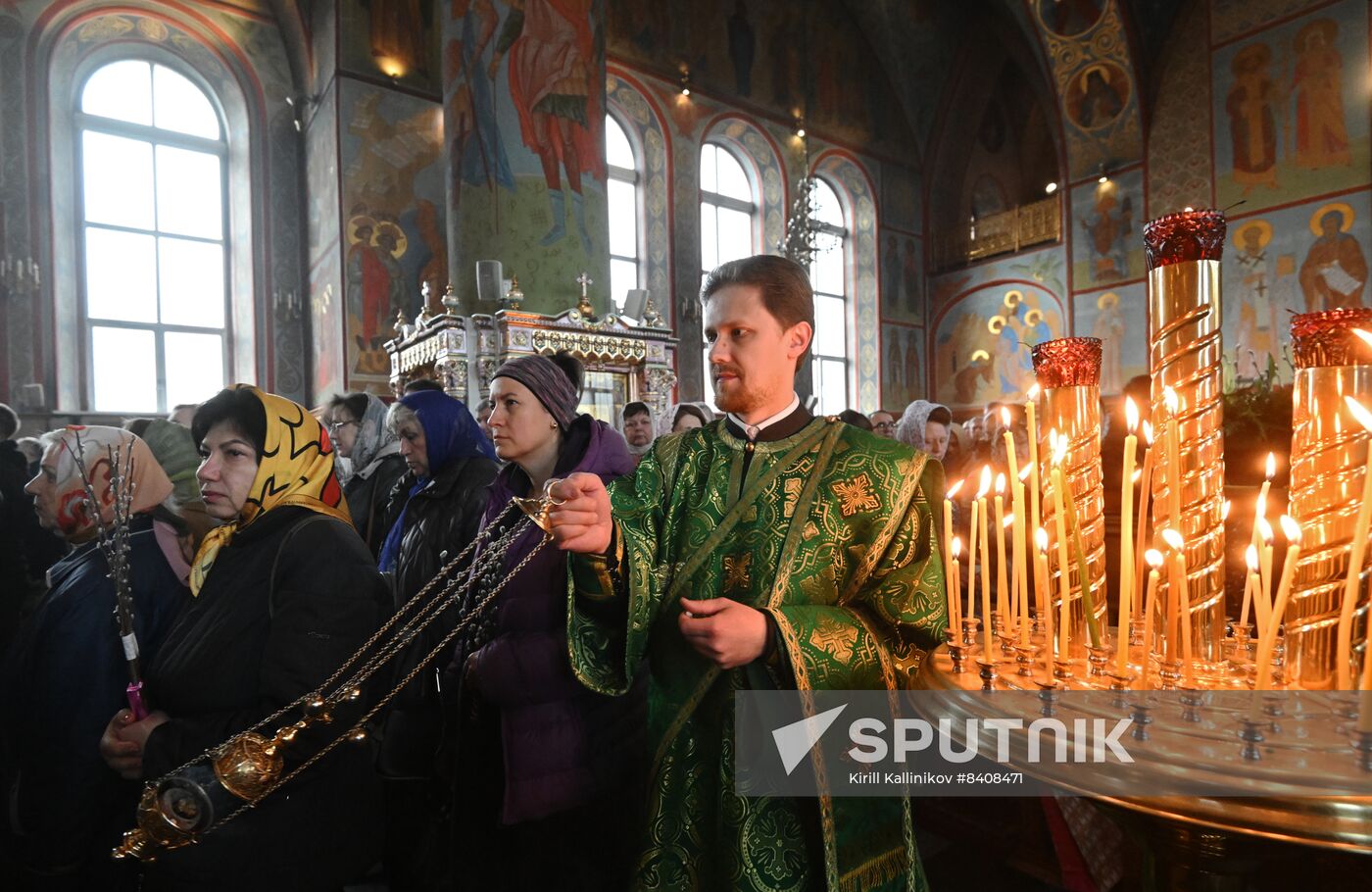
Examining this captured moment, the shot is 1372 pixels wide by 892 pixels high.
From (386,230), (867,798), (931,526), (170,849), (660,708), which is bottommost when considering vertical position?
(170,849)

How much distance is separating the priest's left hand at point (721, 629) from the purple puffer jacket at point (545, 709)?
0.71 meters

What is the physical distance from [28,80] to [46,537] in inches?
300

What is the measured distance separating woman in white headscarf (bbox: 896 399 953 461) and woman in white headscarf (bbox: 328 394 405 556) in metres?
2.98

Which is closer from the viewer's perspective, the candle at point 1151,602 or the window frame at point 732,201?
the candle at point 1151,602

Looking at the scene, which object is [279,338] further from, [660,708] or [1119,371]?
[1119,371]

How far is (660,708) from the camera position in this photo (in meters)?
1.44

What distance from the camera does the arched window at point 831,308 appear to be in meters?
14.0

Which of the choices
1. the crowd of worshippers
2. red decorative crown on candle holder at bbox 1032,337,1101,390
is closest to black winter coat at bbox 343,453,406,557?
the crowd of worshippers

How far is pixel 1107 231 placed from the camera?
476 inches

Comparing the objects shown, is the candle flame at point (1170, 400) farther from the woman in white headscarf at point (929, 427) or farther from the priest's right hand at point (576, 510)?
the woman in white headscarf at point (929, 427)

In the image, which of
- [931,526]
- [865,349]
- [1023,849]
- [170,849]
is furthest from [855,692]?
[865,349]

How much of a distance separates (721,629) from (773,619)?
0.13 meters

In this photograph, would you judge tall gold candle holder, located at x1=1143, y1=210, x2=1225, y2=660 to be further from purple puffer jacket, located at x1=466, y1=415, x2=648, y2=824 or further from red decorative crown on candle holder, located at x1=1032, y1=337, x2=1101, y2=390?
purple puffer jacket, located at x1=466, y1=415, x2=648, y2=824

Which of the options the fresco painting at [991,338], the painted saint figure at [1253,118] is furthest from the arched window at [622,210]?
the painted saint figure at [1253,118]
